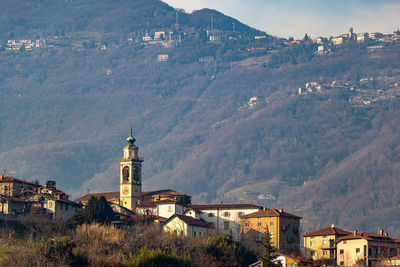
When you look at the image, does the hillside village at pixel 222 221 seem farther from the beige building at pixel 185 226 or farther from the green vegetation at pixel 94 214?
the green vegetation at pixel 94 214

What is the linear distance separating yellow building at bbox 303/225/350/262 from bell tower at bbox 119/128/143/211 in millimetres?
33196

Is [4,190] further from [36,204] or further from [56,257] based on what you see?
[56,257]

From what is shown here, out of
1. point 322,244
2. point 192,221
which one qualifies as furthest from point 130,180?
point 322,244

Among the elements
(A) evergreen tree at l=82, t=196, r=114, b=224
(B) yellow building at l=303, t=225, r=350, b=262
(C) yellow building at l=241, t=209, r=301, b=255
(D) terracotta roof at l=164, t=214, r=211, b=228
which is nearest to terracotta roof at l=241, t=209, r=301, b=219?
(C) yellow building at l=241, t=209, r=301, b=255

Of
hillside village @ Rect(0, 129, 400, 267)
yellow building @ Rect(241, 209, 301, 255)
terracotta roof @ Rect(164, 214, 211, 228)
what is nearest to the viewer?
hillside village @ Rect(0, 129, 400, 267)

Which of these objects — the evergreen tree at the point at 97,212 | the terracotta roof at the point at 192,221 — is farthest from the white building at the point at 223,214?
the evergreen tree at the point at 97,212

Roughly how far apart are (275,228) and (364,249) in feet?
63.9

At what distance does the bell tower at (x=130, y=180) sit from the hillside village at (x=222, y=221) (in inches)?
9.0

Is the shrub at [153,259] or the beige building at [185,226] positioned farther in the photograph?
the beige building at [185,226]

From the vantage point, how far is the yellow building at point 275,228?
5896 inches

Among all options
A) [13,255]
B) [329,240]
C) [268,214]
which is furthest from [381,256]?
[13,255]

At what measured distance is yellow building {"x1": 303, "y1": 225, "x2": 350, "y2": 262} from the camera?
14325cm

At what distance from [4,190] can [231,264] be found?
45.0 m

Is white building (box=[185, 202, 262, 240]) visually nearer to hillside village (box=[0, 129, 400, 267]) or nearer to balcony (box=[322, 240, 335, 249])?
hillside village (box=[0, 129, 400, 267])
